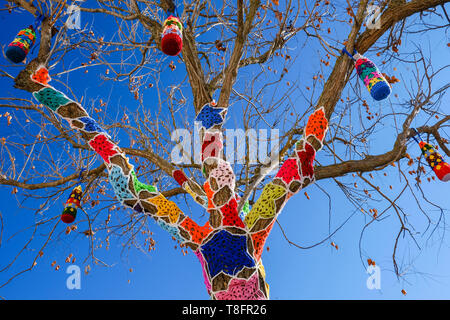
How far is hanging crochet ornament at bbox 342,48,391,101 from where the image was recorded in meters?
2.64

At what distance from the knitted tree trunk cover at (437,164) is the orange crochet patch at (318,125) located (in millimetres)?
843

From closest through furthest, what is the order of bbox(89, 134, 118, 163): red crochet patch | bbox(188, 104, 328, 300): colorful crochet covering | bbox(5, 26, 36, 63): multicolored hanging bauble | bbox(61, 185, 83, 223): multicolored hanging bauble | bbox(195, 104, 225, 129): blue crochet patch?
bbox(5, 26, 36, 63): multicolored hanging bauble < bbox(188, 104, 328, 300): colorful crochet covering < bbox(89, 134, 118, 163): red crochet patch < bbox(61, 185, 83, 223): multicolored hanging bauble < bbox(195, 104, 225, 129): blue crochet patch

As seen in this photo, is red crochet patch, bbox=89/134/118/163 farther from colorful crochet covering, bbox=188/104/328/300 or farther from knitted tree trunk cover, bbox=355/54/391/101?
knitted tree trunk cover, bbox=355/54/391/101

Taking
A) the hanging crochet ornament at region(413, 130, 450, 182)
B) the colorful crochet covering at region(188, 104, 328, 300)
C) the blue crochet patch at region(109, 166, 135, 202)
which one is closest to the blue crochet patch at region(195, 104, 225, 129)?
the colorful crochet covering at region(188, 104, 328, 300)

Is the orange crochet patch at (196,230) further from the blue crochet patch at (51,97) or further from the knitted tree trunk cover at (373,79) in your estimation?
the knitted tree trunk cover at (373,79)

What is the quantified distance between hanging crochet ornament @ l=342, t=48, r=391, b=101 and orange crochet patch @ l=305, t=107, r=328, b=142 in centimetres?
42

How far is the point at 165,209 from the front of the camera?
2955 millimetres

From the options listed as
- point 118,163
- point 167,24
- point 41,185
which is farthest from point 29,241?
point 167,24

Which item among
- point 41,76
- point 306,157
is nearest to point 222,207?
point 306,157

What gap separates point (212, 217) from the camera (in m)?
2.89

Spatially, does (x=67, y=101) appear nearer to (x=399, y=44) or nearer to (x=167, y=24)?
(x=167, y=24)

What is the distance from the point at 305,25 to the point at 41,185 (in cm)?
378

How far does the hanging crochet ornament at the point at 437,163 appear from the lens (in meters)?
2.66

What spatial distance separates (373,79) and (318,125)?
1.78 feet
